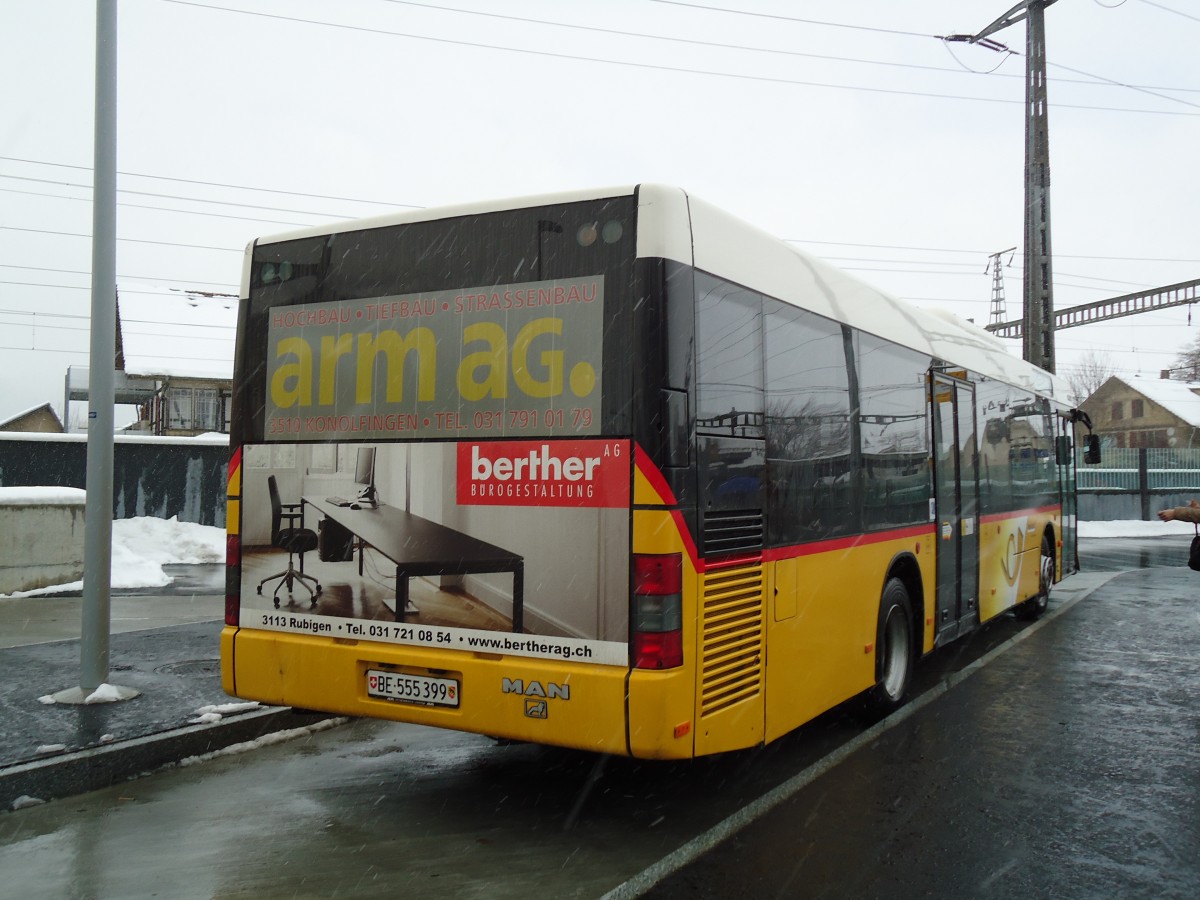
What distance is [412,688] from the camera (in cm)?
494

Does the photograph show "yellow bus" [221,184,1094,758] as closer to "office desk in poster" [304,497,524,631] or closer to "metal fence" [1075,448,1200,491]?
"office desk in poster" [304,497,524,631]

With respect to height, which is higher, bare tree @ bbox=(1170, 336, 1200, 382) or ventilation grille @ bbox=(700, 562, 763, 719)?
bare tree @ bbox=(1170, 336, 1200, 382)

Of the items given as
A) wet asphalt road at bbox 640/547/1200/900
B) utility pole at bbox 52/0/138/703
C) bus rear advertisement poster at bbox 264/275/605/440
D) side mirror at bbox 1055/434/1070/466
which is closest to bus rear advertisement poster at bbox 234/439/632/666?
bus rear advertisement poster at bbox 264/275/605/440

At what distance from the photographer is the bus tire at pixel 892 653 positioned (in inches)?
268

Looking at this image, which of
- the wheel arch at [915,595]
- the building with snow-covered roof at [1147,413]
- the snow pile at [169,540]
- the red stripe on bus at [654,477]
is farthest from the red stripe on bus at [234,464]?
the building with snow-covered roof at [1147,413]

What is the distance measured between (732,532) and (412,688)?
69.2 inches

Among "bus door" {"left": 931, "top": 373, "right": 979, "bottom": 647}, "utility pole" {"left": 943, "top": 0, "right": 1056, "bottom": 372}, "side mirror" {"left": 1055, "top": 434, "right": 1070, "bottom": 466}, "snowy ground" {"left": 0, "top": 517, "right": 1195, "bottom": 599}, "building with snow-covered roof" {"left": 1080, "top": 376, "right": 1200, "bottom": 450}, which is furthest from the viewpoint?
"building with snow-covered roof" {"left": 1080, "top": 376, "right": 1200, "bottom": 450}

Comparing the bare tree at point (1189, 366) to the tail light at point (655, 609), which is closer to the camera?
the tail light at point (655, 609)

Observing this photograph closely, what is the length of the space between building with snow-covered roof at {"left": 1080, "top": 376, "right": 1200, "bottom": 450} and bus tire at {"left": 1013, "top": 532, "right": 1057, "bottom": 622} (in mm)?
59667

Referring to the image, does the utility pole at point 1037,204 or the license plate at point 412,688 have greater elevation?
the utility pole at point 1037,204

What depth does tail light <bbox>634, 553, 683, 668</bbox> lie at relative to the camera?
4.39 m

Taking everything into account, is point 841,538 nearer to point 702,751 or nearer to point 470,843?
point 702,751

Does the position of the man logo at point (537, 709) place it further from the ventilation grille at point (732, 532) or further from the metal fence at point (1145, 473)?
the metal fence at point (1145, 473)

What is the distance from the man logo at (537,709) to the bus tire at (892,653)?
9.74 ft
